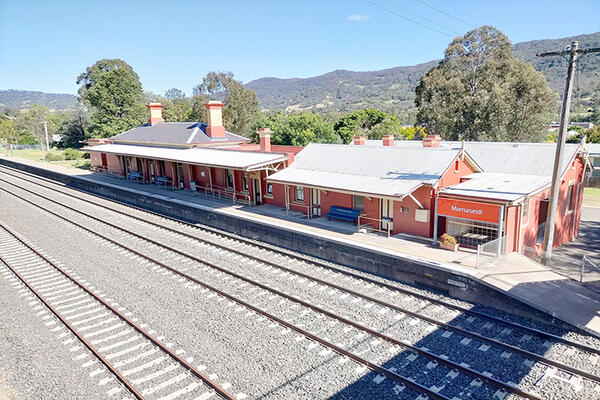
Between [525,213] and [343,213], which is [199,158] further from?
[525,213]

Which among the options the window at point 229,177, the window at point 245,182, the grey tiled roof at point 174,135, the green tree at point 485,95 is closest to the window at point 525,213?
the window at point 245,182

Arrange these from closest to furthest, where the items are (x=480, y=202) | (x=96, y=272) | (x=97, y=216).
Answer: (x=480, y=202) → (x=96, y=272) → (x=97, y=216)

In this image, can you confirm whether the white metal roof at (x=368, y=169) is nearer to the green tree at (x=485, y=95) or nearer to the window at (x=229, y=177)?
the window at (x=229, y=177)

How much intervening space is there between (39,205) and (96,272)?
16581mm

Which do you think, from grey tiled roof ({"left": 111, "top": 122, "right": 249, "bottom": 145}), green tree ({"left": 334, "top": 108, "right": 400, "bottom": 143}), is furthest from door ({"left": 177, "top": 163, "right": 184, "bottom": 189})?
green tree ({"left": 334, "top": 108, "right": 400, "bottom": 143})

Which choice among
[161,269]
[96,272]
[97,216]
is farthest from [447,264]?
[97,216]

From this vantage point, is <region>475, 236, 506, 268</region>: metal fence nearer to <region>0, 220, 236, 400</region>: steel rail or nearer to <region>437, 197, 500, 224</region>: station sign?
<region>437, 197, 500, 224</region>: station sign

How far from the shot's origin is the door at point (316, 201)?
20.4 metres

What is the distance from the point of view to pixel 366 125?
209 ft

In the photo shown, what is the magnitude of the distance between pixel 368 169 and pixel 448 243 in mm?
5938

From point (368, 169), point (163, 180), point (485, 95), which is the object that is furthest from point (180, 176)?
point (485, 95)

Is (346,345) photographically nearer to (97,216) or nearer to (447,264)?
(447,264)

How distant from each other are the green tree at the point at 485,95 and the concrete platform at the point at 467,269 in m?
24.1

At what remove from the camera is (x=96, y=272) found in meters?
15.2
